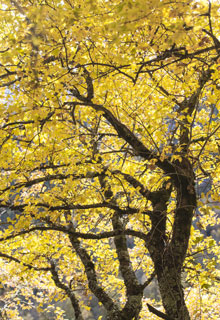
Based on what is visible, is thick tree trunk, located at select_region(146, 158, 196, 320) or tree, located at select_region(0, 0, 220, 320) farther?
thick tree trunk, located at select_region(146, 158, 196, 320)

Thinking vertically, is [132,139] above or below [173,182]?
above

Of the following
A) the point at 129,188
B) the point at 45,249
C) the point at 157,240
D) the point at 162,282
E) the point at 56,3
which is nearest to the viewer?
the point at 56,3

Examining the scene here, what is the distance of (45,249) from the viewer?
899cm

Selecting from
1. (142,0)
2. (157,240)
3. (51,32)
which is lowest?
(157,240)

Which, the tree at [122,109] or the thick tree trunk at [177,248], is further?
A: the thick tree trunk at [177,248]

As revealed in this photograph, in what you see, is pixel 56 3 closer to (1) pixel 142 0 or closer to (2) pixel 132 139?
(1) pixel 142 0

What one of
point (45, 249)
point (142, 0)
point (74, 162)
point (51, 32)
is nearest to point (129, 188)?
point (74, 162)

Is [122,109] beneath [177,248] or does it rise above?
above

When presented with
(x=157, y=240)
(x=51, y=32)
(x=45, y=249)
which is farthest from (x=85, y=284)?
(x=51, y=32)

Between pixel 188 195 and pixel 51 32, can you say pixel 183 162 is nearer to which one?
pixel 188 195

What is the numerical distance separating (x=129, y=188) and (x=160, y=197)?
5.80ft

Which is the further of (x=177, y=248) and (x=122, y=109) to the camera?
(x=122, y=109)

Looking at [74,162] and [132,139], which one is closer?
[132,139]

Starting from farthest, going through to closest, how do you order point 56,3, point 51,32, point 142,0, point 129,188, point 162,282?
point 129,188 → point 162,282 → point 56,3 → point 51,32 → point 142,0
